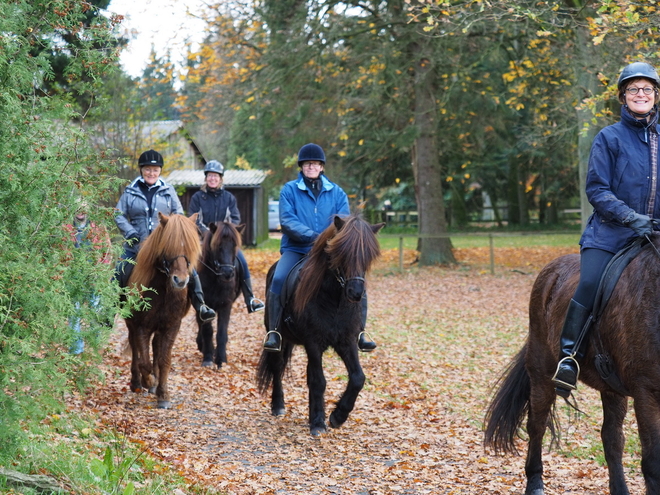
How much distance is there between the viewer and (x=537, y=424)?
563cm

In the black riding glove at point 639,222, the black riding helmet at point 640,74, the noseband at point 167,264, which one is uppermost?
the black riding helmet at point 640,74

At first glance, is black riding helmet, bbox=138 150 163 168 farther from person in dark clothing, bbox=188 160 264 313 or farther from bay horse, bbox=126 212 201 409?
person in dark clothing, bbox=188 160 264 313

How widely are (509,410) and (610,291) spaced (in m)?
1.57

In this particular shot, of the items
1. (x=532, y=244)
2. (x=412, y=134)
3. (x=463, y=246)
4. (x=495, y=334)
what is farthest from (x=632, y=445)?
(x=532, y=244)

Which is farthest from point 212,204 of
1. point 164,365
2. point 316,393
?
point 316,393

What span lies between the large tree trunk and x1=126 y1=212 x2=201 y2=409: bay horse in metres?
14.4

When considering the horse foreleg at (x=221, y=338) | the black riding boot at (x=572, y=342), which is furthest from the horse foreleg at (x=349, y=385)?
the horse foreleg at (x=221, y=338)

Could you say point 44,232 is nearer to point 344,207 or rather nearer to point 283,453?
point 283,453

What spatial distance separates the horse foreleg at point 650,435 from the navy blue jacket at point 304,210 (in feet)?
12.9

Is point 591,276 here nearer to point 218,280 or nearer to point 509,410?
point 509,410

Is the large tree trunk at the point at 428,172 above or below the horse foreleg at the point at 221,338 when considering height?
above

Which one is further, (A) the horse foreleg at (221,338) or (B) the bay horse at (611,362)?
(A) the horse foreleg at (221,338)

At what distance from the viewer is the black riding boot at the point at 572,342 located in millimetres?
4855

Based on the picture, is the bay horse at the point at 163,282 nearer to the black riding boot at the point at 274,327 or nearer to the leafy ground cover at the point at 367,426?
the leafy ground cover at the point at 367,426
